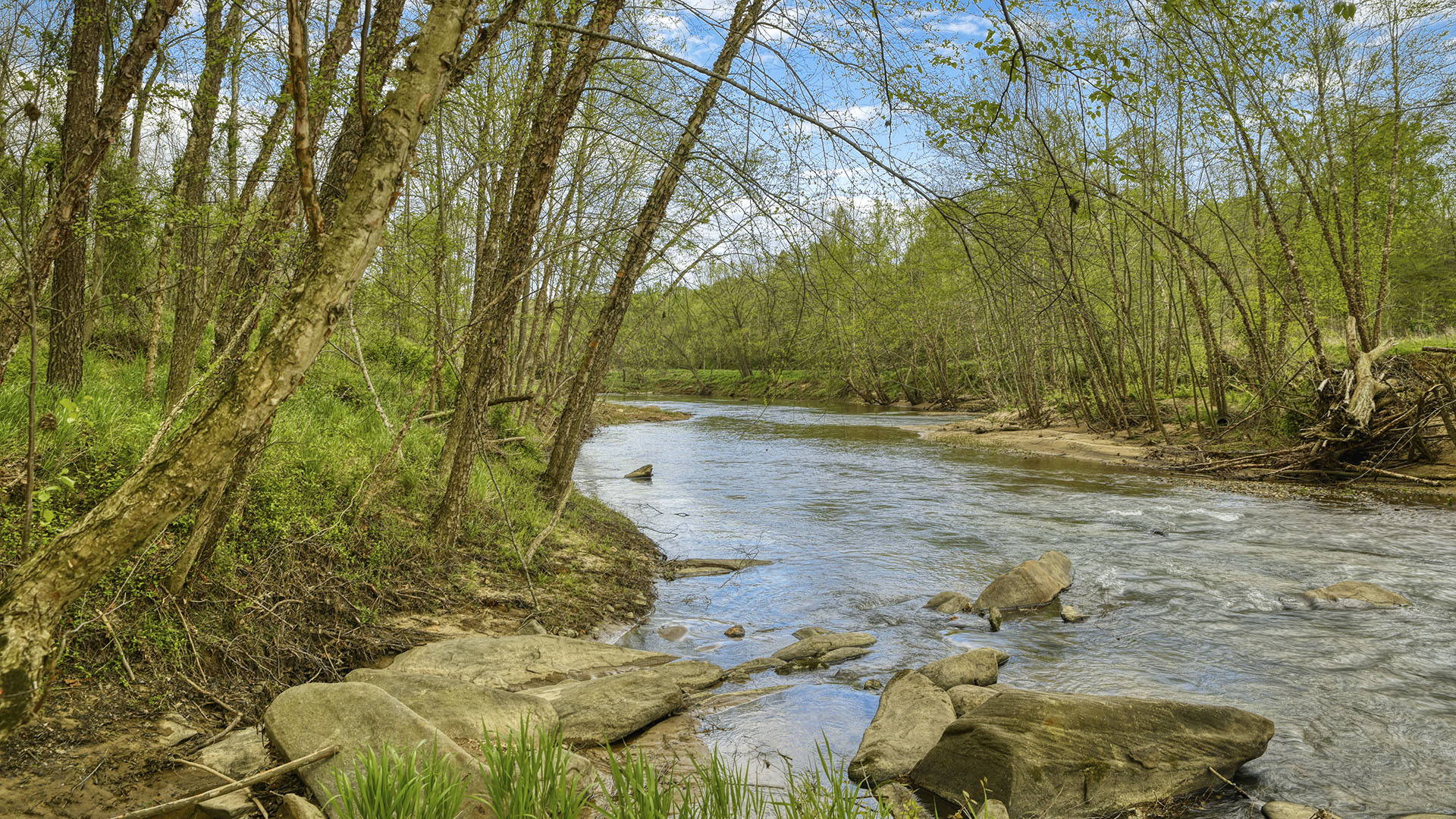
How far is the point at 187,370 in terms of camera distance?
6844mm

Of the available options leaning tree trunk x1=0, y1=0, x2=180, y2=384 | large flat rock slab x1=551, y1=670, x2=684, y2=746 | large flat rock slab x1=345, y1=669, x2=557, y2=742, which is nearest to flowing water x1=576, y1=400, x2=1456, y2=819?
large flat rock slab x1=551, y1=670, x2=684, y2=746

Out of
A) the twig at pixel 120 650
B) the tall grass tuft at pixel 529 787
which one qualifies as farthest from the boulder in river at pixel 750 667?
the twig at pixel 120 650

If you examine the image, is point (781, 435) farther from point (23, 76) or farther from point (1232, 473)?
point (23, 76)

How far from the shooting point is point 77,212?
5094mm

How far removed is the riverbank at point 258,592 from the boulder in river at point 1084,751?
301 centimetres

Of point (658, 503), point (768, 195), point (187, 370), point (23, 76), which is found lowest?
point (658, 503)

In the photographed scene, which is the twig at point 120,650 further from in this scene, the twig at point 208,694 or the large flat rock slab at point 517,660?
the large flat rock slab at point 517,660

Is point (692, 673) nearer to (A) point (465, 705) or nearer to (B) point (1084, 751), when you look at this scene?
(A) point (465, 705)

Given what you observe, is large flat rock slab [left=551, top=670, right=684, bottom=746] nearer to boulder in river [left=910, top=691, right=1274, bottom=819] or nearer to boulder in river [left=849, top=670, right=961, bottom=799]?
boulder in river [left=849, top=670, right=961, bottom=799]

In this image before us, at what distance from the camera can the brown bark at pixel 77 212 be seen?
18.0 feet

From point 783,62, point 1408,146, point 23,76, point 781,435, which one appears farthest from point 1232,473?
point 23,76

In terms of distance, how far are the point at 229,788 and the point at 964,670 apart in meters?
4.25

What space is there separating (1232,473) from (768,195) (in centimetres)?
1382

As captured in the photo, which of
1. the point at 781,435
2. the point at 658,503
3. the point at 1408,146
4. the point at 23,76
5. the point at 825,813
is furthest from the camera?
the point at 781,435
